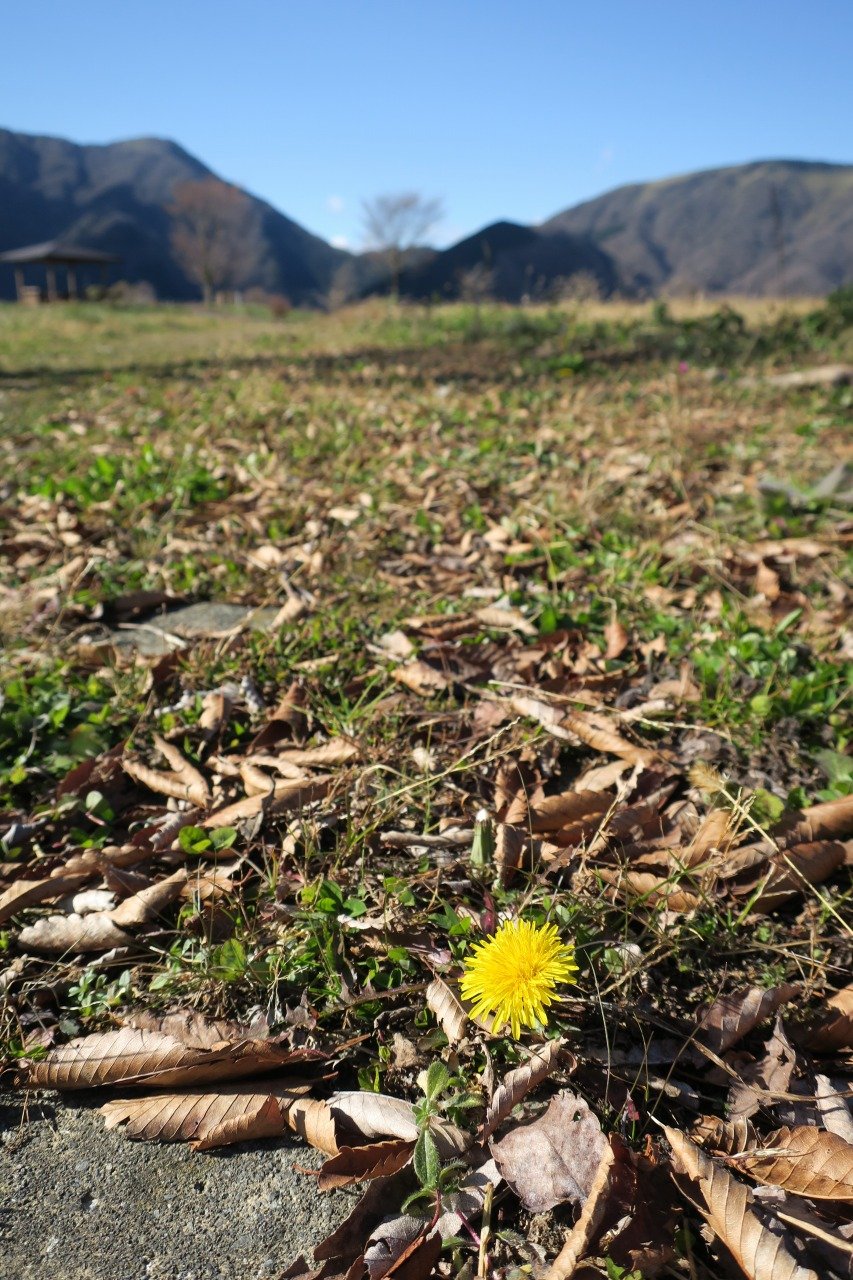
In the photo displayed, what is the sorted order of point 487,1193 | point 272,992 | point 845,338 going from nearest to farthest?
point 487,1193
point 272,992
point 845,338

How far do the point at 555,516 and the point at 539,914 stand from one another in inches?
85.0

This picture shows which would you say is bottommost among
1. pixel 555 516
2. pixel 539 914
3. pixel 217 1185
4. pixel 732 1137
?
pixel 217 1185

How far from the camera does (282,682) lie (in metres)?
2.38

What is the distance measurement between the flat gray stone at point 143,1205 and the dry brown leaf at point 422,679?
115 cm

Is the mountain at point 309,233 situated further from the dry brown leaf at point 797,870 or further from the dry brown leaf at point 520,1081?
the dry brown leaf at point 520,1081

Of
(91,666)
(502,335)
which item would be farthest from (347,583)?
(502,335)

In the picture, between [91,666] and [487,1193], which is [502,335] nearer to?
[91,666]

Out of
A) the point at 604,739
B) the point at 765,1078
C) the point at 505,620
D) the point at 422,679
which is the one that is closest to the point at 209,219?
the point at 505,620

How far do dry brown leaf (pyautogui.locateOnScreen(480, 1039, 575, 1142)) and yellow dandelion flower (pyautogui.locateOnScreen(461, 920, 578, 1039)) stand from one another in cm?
8

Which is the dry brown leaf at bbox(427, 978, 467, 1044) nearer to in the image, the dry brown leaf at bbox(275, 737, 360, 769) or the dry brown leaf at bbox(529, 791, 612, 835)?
the dry brown leaf at bbox(529, 791, 612, 835)

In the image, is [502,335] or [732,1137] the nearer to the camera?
[732,1137]

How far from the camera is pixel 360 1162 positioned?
1.22 metres

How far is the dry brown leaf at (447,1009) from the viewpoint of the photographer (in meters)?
1.36

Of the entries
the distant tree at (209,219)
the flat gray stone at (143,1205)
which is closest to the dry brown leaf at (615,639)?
the flat gray stone at (143,1205)
